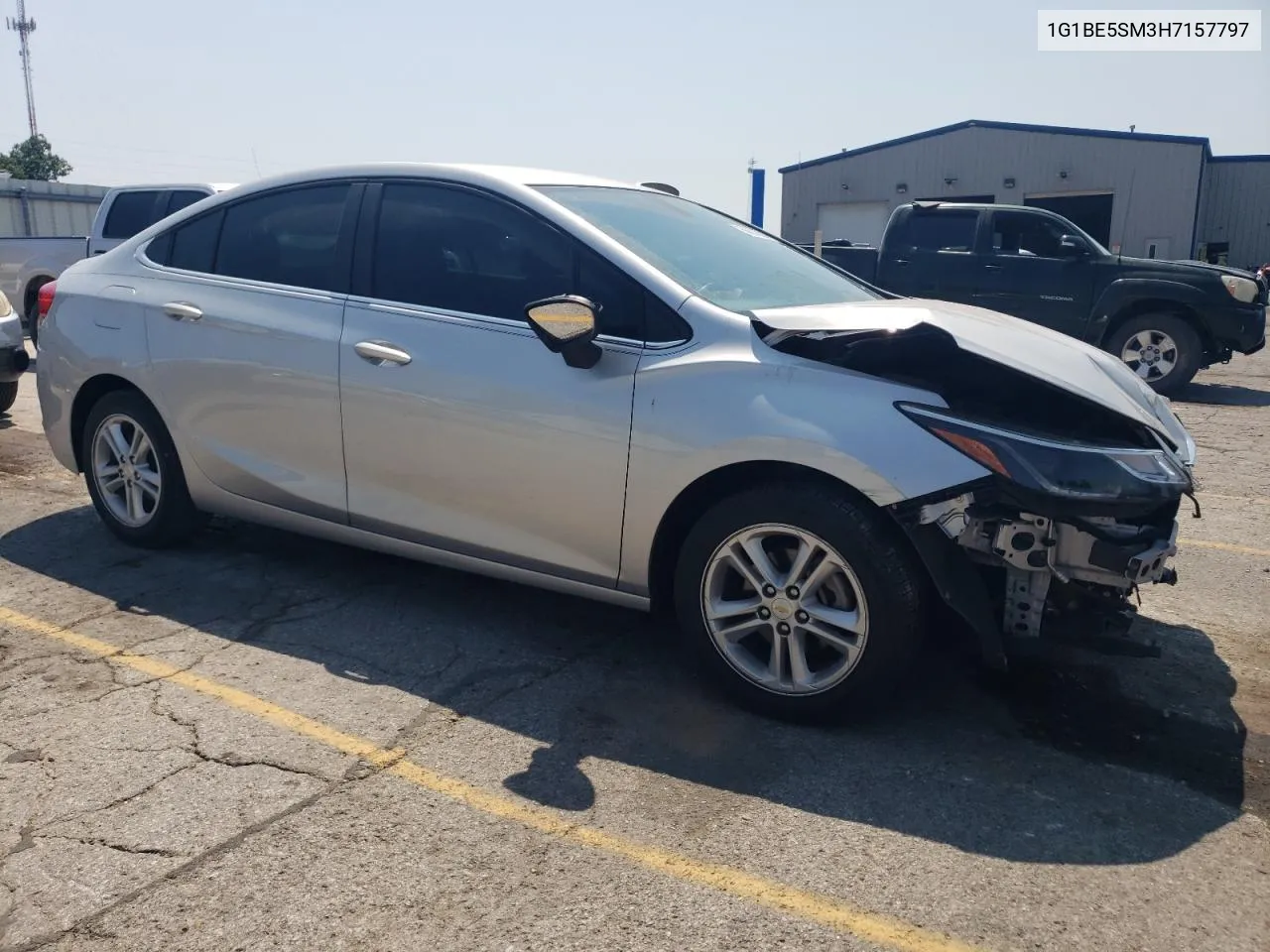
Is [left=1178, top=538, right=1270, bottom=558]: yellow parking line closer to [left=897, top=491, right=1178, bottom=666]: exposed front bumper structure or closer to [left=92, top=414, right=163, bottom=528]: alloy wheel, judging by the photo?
[left=897, top=491, right=1178, bottom=666]: exposed front bumper structure

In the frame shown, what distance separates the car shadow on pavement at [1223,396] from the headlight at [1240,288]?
0.99 m

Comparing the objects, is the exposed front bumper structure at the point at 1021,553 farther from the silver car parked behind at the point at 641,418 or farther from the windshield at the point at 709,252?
the windshield at the point at 709,252

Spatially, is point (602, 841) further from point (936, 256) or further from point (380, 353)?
point (936, 256)

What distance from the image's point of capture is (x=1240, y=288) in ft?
36.4

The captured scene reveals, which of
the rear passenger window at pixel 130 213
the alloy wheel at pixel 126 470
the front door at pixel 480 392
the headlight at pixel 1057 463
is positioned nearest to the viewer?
the headlight at pixel 1057 463

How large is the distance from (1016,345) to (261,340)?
2.91 meters

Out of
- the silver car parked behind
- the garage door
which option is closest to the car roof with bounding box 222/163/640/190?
the silver car parked behind

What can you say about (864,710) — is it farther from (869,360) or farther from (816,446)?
(869,360)

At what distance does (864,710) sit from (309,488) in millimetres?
2390

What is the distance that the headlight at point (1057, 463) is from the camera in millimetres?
3053

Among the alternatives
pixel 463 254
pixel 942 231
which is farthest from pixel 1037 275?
pixel 463 254

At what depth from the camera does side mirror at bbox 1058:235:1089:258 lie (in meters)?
12.0

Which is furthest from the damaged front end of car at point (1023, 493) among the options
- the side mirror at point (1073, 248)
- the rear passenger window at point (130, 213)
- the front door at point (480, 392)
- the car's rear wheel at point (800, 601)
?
the rear passenger window at point (130, 213)

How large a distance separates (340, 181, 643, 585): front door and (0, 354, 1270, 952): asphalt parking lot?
49 centimetres
